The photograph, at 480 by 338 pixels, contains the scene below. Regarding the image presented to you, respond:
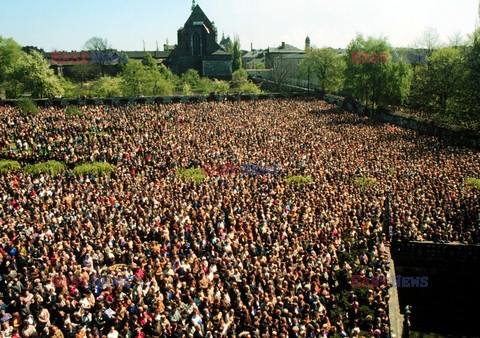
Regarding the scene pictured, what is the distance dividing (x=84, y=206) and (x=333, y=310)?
39.6 ft

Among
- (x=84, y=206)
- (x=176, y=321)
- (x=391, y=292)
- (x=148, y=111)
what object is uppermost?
(x=148, y=111)

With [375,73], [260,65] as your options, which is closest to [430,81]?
[375,73]

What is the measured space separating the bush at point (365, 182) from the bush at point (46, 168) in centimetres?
1932

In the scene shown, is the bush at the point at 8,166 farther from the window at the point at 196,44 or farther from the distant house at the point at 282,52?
the distant house at the point at 282,52

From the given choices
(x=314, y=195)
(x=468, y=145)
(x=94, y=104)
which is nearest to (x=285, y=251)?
(x=314, y=195)

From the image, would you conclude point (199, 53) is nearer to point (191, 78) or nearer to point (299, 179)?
point (191, 78)

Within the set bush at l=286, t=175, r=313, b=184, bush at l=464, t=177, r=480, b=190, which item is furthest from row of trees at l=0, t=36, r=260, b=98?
bush at l=464, t=177, r=480, b=190

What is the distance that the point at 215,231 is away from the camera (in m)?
15.8

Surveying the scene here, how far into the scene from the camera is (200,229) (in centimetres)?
1502

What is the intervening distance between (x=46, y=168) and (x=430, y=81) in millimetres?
42433

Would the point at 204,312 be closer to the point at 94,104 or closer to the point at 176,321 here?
the point at 176,321

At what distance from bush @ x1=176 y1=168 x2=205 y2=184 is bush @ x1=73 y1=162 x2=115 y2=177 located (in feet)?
15.6

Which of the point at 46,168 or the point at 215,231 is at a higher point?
the point at 46,168

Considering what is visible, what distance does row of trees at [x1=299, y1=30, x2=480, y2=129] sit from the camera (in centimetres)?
3600
